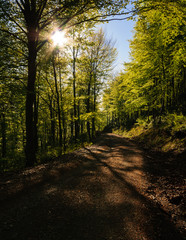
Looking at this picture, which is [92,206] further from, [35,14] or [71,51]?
[71,51]

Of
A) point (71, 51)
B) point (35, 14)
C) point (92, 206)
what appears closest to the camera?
point (92, 206)

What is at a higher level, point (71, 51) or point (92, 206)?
point (71, 51)

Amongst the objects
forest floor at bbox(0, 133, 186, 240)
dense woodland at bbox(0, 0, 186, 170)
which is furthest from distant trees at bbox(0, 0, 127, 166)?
forest floor at bbox(0, 133, 186, 240)

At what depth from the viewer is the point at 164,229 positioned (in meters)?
2.55

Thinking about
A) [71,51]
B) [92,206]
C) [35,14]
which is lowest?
[92,206]

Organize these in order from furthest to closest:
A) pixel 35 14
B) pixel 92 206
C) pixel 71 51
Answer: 1. pixel 71 51
2. pixel 35 14
3. pixel 92 206

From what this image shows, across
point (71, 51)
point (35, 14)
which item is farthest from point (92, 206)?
point (71, 51)

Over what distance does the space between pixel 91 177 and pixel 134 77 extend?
38.3 ft

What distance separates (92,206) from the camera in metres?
3.12

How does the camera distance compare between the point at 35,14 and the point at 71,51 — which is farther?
the point at 71,51

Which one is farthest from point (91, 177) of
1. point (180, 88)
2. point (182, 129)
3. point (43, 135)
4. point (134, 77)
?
point (43, 135)

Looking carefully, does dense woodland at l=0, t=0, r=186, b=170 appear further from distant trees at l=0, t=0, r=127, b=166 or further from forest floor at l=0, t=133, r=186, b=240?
forest floor at l=0, t=133, r=186, b=240

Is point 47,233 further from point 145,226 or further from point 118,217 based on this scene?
point 145,226

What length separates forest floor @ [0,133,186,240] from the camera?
233 cm
